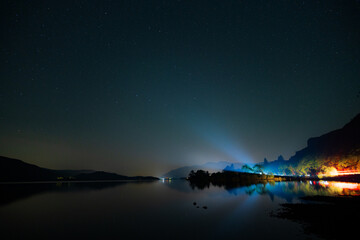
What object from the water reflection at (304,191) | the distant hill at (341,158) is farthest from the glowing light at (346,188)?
the distant hill at (341,158)

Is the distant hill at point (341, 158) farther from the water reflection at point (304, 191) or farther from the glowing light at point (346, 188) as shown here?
the glowing light at point (346, 188)

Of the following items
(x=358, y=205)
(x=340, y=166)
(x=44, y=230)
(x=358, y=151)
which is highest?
(x=358, y=151)

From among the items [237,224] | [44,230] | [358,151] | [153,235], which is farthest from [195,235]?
[358,151]

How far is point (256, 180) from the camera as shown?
502 feet

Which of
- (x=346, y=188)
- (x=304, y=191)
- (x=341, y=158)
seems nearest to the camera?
(x=346, y=188)

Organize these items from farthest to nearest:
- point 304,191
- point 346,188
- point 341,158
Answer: point 341,158 → point 304,191 → point 346,188

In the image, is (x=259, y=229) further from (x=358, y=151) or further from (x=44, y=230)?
(x=358, y=151)

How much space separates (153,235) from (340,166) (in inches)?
5308

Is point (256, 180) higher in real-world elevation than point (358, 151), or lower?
lower

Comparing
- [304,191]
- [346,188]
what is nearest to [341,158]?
[346,188]

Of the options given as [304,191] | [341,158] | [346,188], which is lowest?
[304,191]

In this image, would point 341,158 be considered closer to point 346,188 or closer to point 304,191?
point 346,188

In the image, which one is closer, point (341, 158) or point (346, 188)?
point (346, 188)

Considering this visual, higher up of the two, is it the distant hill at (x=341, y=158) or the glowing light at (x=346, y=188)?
the distant hill at (x=341, y=158)
